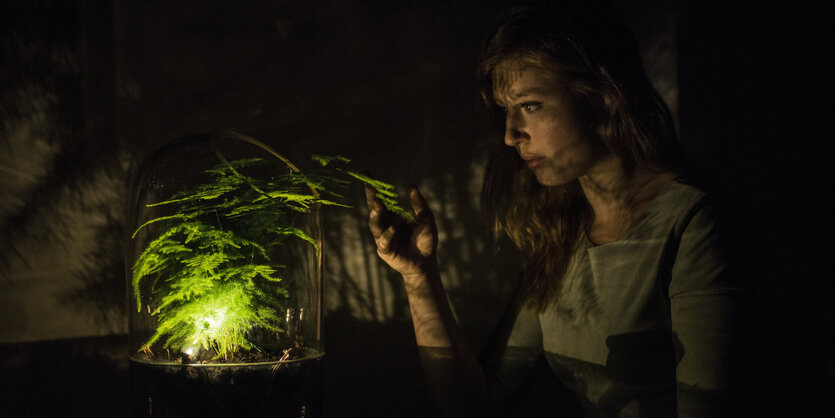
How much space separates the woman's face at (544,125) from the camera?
114 centimetres

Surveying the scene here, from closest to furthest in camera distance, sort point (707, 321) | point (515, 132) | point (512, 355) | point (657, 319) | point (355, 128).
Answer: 1. point (707, 321)
2. point (657, 319)
3. point (515, 132)
4. point (512, 355)
5. point (355, 128)

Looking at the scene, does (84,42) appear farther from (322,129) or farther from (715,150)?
(715,150)

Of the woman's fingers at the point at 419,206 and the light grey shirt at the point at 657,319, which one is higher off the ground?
the woman's fingers at the point at 419,206

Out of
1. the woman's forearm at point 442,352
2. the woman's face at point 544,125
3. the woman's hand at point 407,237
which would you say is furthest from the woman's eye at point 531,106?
the woman's forearm at point 442,352

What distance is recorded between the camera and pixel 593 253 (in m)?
1.22

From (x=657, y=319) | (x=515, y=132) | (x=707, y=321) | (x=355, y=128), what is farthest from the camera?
(x=355, y=128)

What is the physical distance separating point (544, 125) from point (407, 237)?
1.23ft

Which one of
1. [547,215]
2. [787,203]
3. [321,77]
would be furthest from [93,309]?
[787,203]

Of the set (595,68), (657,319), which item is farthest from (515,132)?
(657,319)

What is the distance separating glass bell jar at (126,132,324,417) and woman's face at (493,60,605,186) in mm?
443

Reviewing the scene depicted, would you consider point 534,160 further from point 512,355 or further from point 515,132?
point 512,355

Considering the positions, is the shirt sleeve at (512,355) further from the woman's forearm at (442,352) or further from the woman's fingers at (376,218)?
the woman's fingers at (376,218)

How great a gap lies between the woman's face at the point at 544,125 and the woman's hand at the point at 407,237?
0.24 m

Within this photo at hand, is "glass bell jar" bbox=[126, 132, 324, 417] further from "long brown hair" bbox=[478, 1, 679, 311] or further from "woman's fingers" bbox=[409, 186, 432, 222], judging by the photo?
"long brown hair" bbox=[478, 1, 679, 311]
